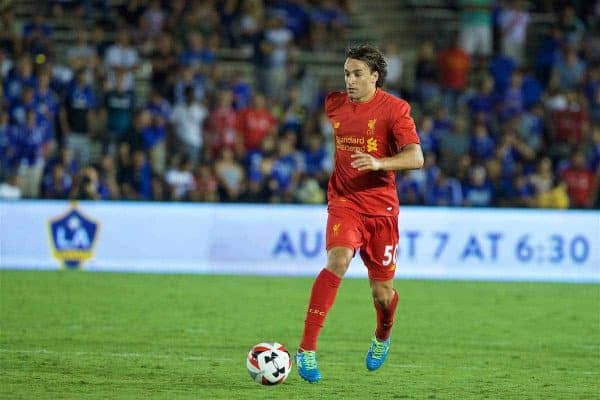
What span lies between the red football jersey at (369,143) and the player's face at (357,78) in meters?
0.12

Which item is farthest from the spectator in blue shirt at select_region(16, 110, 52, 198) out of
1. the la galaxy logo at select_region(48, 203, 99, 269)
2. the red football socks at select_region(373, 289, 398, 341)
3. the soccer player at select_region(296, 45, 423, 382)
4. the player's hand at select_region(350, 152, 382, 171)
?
the player's hand at select_region(350, 152, 382, 171)

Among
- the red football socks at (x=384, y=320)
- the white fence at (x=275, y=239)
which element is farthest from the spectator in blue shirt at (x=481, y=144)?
the red football socks at (x=384, y=320)

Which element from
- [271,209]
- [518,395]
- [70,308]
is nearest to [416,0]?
[271,209]

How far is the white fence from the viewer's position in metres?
16.7

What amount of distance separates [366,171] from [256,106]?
11711 mm

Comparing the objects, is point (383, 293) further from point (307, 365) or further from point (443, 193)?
point (443, 193)

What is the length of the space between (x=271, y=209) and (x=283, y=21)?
18.8 ft

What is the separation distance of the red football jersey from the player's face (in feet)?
0.40

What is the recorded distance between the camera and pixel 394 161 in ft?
25.3

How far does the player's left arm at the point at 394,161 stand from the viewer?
7.49m

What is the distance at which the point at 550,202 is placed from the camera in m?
18.8

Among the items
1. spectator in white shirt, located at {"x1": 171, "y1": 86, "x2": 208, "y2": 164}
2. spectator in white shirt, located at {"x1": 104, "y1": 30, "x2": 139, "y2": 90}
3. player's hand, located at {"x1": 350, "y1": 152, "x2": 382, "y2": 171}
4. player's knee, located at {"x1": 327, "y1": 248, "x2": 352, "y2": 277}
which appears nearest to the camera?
player's hand, located at {"x1": 350, "y1": 152, "x2": 382, "y2": 171}

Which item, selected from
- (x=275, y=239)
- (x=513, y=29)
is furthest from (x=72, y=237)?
(x=513, y=29)

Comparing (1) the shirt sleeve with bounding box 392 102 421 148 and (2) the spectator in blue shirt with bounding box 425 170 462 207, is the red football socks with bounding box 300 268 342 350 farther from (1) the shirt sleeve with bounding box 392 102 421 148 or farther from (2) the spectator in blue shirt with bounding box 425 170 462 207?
(2) the spectator in blue shirt with bounding box 425 170 462 207
